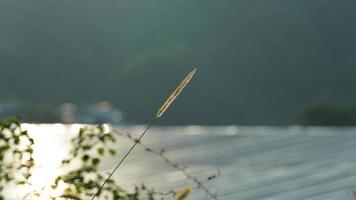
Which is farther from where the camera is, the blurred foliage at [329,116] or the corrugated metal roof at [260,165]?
the blurred foliage at [329,116]

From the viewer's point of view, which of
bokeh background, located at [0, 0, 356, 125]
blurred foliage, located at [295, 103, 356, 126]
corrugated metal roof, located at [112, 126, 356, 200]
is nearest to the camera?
corrugated metal roof, located at [112, 126, 356, 200]

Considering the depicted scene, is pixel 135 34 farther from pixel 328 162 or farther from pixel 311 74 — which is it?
pixel 328 162

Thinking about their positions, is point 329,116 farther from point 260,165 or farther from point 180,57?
point 260,165


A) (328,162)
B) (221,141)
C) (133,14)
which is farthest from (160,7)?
(328,162)

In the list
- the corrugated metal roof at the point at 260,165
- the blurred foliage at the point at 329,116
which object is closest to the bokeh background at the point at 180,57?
the blurred foliage at the point at 329,116

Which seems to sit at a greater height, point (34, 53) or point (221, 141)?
point (34, 53)

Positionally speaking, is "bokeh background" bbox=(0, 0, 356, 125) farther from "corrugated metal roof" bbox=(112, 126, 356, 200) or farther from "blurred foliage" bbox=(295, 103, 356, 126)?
"corrugated metal roof" bbox=(112, 126, 356, 200)

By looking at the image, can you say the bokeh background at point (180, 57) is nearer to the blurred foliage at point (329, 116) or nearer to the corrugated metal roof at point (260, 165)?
the blurred foliage at point (329, 116)

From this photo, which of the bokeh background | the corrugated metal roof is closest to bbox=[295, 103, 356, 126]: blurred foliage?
the bokeh background

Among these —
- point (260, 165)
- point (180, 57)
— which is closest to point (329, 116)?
point (180, 57)
